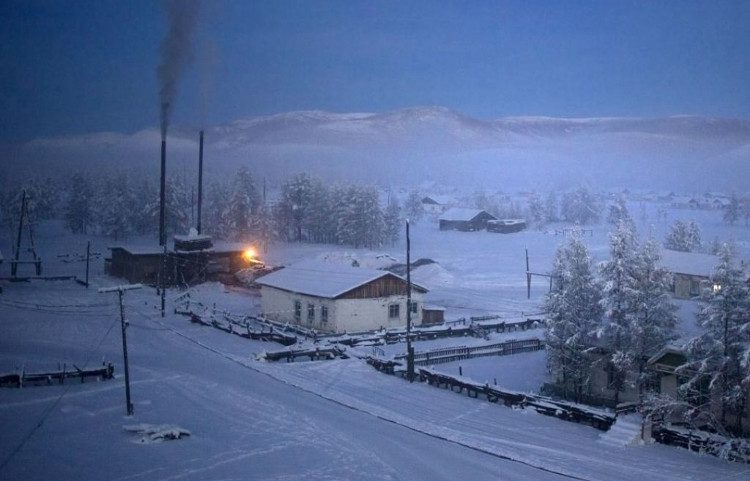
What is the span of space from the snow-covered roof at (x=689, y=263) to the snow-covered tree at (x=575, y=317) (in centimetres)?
3091

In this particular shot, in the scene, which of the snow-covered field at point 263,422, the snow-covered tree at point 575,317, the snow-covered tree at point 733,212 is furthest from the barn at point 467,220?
the snow-covered tree at point 575,317

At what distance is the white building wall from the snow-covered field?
480cm

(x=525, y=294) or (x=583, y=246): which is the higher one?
(x=583, y=246)

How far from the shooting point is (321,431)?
21125mm

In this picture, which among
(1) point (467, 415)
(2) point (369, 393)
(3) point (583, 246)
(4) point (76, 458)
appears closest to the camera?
(4) point (76, 458)

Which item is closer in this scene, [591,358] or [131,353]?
[591,358]

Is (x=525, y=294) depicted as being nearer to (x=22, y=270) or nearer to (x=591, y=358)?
(x=591, y=358)

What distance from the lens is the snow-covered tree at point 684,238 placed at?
264 feet

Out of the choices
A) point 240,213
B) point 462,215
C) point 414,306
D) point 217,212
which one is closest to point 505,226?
point 462,215

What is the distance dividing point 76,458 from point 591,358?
22685mm

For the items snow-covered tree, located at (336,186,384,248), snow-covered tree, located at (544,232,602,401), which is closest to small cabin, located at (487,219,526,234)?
snow-covered tree, located at (336,186,384,248)

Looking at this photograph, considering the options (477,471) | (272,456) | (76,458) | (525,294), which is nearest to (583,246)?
(477,471)

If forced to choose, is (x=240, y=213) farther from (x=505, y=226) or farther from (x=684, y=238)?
(x=684, y=238)

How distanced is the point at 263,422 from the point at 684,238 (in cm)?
7511
